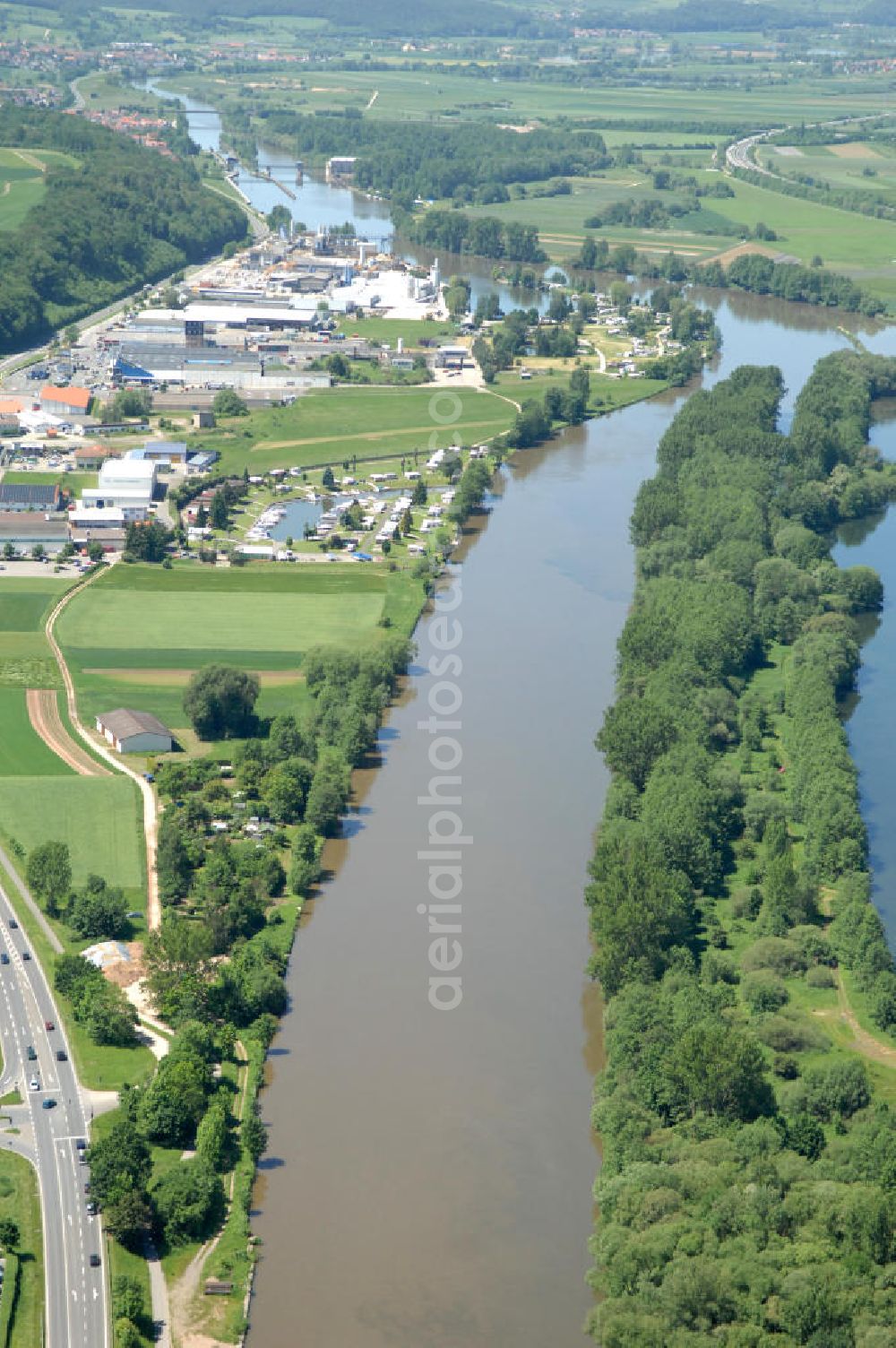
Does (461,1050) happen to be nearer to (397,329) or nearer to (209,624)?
(209,624)

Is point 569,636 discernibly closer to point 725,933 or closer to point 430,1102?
point 725,933

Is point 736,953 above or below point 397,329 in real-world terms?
below

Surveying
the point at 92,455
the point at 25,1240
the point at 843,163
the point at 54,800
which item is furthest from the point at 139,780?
the point at 843,163

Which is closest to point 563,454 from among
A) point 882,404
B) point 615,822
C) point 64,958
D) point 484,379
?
point 484,379

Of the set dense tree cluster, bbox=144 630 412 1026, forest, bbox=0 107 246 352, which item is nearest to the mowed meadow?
dense tree cluster, bbox=144 630 412 1026

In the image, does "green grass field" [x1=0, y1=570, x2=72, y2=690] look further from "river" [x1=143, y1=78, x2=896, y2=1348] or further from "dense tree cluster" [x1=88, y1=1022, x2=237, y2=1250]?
"dense tree cluster" [x1=88, y1=1022, x2=237, y2=1250]
